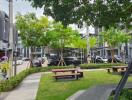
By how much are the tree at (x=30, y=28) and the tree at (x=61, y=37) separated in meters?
2.26

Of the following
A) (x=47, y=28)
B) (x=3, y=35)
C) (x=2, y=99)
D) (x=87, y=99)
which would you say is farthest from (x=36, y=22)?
(x=3, y=35)

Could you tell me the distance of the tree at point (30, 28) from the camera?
135 feet

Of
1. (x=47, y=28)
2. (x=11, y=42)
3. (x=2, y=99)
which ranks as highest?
(x=47, y=28)

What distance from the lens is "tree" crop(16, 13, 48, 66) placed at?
135 feet

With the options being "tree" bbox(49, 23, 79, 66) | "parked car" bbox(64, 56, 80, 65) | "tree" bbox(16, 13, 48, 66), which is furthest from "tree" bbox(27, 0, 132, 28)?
"parked car" bbox(64, 56, 80, 65)

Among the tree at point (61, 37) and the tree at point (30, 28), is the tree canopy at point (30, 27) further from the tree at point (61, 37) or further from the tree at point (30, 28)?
the tree at point (61, 37)

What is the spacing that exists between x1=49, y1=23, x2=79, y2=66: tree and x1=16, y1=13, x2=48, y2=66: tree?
2.26 m

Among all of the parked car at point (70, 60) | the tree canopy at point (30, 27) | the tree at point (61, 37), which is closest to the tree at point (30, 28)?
the tree canopy at point (30, 27)

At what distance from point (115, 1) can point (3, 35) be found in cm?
8871

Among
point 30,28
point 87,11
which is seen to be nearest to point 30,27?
point 30,28

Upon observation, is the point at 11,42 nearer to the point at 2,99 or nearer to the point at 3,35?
the point at 2,99

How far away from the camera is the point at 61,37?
47.6 meters

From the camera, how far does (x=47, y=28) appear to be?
43406 millimetres

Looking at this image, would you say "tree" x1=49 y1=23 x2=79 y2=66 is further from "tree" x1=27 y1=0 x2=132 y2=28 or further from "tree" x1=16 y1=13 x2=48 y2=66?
"tree" x1=27 y1=0 x2=132 y2=28
